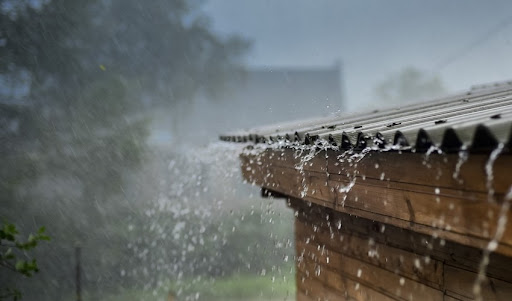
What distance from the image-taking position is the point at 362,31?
146 ft

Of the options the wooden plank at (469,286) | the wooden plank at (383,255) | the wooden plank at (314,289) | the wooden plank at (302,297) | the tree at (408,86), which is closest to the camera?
the wooden plank at (469,286)

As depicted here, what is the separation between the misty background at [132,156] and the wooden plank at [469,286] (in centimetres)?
435

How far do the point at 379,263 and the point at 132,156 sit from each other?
12.6 metres

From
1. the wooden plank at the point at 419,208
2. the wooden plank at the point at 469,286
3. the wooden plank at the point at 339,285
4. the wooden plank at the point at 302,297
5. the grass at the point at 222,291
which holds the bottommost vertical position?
the grass at the point at 222,291

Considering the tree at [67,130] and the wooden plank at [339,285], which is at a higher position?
the tree at [67,130]

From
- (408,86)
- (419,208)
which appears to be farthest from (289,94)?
(419,208)

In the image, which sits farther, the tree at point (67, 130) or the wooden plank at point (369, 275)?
the tree at point (67, 130)

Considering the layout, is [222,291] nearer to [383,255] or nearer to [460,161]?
[383,255]

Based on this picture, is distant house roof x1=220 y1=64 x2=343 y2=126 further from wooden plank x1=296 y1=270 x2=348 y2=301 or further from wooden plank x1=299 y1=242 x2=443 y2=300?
wooden plank x1=299 y1=242 x2=443 y2=300

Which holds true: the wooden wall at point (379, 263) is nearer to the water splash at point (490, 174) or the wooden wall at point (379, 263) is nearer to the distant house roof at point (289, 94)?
the water splash at point (490, 174)

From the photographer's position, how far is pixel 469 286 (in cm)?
176

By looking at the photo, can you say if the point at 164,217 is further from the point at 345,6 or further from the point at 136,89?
the point at 345,6

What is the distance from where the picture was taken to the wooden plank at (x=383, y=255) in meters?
2.01

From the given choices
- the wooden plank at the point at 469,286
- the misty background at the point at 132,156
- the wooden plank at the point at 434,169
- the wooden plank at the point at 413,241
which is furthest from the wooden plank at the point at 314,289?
the misty background at the point at 132,156
